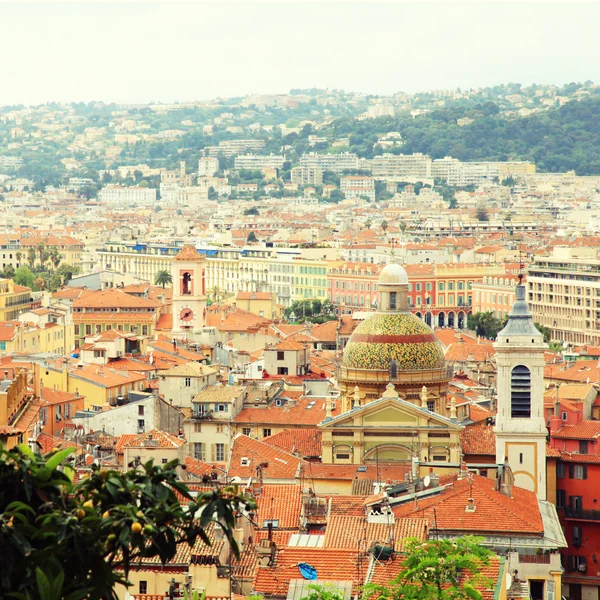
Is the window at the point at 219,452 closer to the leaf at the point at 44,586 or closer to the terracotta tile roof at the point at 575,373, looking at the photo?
the terracotta tile roof at the point at 575,373

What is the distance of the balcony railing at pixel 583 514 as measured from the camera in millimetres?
37031

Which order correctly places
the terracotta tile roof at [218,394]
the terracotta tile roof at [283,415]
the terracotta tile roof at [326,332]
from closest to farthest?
the terracotta tile roof at [218,394]
the terracotta tile roof at [283,415]
the terracotta tile roof at [326,332]

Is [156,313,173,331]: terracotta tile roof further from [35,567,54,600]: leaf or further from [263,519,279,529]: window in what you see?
[35,567,54,600]: leaf

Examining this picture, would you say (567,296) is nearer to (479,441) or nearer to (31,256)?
(31,256)

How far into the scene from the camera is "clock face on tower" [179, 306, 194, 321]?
231 feet

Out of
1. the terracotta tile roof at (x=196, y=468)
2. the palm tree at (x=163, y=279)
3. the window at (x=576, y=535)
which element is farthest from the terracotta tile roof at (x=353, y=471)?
the palm tree at (x=163, y=279)

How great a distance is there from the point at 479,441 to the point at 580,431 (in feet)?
15.0

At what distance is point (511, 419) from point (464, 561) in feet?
56.3

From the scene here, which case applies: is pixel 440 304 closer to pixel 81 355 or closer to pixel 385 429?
pixel 81 355

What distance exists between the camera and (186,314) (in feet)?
231

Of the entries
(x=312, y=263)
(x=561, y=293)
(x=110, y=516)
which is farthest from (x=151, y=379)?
(x=312, y=263)

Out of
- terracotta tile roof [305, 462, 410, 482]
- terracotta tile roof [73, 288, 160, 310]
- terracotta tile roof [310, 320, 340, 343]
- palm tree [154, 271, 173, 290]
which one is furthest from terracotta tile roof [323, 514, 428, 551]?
palm tree [154, 271, 173, 290]

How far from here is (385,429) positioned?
35250 mm

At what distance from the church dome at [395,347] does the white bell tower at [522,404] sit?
2292 mm
